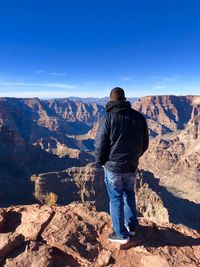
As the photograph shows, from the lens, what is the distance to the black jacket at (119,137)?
21.9 ft

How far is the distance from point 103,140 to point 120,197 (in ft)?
4.46

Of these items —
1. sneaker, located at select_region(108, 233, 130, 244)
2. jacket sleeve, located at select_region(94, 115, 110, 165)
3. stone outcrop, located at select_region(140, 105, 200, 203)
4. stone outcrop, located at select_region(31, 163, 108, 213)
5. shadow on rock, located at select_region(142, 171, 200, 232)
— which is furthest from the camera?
stone outcrop, located at select_region(140, 105, 200, 203)

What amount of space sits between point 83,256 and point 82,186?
5639 cm

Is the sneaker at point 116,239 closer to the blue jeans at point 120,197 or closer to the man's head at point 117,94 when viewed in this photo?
the blue jeans at point 120,197

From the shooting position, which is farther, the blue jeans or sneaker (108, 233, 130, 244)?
sneaker (108, 233, 130, 244)

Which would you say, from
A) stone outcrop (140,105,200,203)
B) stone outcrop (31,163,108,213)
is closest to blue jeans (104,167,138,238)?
stone outcrop (31,163,108,213)

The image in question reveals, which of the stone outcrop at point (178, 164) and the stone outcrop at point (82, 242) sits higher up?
the stone outcrop at point (82, 242)

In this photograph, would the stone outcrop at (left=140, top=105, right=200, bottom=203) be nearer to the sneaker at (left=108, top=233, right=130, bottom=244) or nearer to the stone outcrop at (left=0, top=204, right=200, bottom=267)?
the stone outcrop at (left=0, top=204, right=200, bottom=267)

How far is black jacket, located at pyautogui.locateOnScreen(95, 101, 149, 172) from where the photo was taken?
6.66m

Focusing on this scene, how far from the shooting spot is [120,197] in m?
7.13

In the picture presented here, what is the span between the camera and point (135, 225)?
24.8ft

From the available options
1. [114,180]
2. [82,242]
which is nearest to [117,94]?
[114,180]

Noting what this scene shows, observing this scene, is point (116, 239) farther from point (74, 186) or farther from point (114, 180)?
point (74, 186)

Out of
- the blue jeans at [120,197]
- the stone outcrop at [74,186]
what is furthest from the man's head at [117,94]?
the stone outcrop at [74,186]
